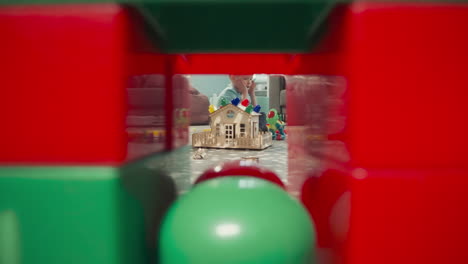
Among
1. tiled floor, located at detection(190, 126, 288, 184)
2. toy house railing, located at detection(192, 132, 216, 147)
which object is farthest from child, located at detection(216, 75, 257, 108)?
tiled floor, located at detection(190, 126, 288, 184)

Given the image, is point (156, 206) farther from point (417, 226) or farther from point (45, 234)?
point (417, 226)

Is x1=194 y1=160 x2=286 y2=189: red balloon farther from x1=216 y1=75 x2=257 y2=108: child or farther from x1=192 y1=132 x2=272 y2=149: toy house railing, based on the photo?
x1=216 y1=75 x2=257 y2=108: child

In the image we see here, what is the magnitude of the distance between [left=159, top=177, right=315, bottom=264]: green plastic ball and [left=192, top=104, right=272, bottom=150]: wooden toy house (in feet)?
12.1

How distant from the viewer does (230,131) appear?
4.57 metres

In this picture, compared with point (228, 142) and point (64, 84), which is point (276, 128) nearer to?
point (228, 142)

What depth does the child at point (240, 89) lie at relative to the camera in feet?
18.4

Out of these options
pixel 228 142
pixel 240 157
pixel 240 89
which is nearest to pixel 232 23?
pixel 240 157

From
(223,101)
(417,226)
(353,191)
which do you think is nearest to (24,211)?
(353,191)

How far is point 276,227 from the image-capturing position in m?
0.61

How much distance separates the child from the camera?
18.4 ft

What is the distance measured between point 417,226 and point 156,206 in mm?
618

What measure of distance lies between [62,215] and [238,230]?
0.32 metres

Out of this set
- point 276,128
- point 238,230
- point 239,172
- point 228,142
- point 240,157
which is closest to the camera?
point 238,230

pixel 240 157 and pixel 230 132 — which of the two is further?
pixel 230 132
